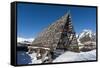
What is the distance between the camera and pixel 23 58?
2744mm

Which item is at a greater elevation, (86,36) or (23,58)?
(86,36)

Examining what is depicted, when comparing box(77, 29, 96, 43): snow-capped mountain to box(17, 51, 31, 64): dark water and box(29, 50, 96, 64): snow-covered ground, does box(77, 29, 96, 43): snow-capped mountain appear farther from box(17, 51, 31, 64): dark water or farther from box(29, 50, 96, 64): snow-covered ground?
box(17, 51, 31, 64): dark water

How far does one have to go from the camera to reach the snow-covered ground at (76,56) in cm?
295

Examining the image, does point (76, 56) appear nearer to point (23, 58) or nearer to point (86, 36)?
point (86, 36)

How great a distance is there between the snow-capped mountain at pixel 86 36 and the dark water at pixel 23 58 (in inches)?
25.3

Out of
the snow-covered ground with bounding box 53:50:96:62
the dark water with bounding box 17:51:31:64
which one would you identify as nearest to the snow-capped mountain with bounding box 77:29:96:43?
the snow-covered ground with bounding box 53:50:96:62

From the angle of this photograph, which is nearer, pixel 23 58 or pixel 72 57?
pixel 23 58

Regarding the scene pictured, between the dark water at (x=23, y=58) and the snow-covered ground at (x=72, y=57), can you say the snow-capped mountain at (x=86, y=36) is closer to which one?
the snow-covered ground at (x=72, y=57)

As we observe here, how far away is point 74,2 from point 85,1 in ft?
0.47

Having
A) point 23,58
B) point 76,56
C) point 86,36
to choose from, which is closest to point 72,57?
point 76,56

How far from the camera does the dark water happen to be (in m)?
2.72

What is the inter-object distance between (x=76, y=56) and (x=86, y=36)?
26cm

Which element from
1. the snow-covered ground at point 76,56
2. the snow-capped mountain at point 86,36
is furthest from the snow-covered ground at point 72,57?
the snow-capped mountain at point 86,36

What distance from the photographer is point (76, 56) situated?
302cm
